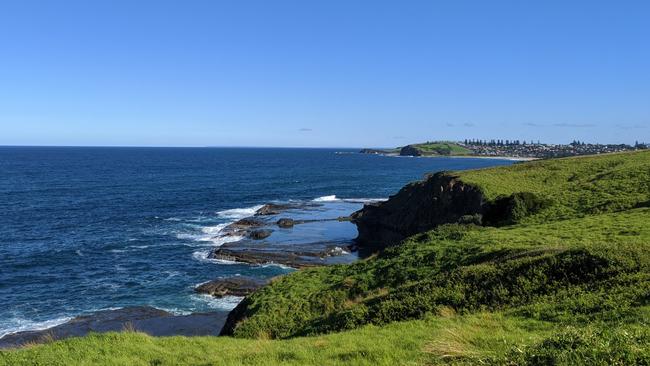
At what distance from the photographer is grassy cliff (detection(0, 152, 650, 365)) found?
465 inches

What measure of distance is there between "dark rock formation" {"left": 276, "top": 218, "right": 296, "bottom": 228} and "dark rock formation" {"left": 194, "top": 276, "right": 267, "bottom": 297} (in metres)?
28.2

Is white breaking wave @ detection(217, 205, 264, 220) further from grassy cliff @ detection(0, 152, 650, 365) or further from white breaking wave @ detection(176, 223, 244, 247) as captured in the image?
grassy cliff @ detection(0, 152, 650, 365)

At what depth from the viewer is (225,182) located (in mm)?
135875

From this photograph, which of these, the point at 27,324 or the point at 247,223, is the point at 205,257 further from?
the point at 27,324

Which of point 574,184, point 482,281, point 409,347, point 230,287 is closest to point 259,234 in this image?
point 230,287

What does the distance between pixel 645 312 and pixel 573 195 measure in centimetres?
3055

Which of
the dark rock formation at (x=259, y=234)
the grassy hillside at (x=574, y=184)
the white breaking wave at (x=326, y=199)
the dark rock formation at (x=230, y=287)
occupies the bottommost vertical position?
the dark rock formation at (x=230, y=287)

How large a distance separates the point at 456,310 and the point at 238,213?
2842 inches

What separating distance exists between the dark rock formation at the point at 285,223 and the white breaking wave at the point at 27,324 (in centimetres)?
3948

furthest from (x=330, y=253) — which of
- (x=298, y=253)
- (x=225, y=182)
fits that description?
(x=225, y=182)

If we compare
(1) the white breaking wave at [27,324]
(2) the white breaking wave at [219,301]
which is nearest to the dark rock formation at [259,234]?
(2) the white breaking wave at [219,301]

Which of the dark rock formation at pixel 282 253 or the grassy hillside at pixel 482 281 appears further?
the dark rock formation at pixel 282 253

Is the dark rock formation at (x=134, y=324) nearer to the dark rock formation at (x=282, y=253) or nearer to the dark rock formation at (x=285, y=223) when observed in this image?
the dark rock formation at (x=282, y=253)

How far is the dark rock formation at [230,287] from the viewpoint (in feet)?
142
